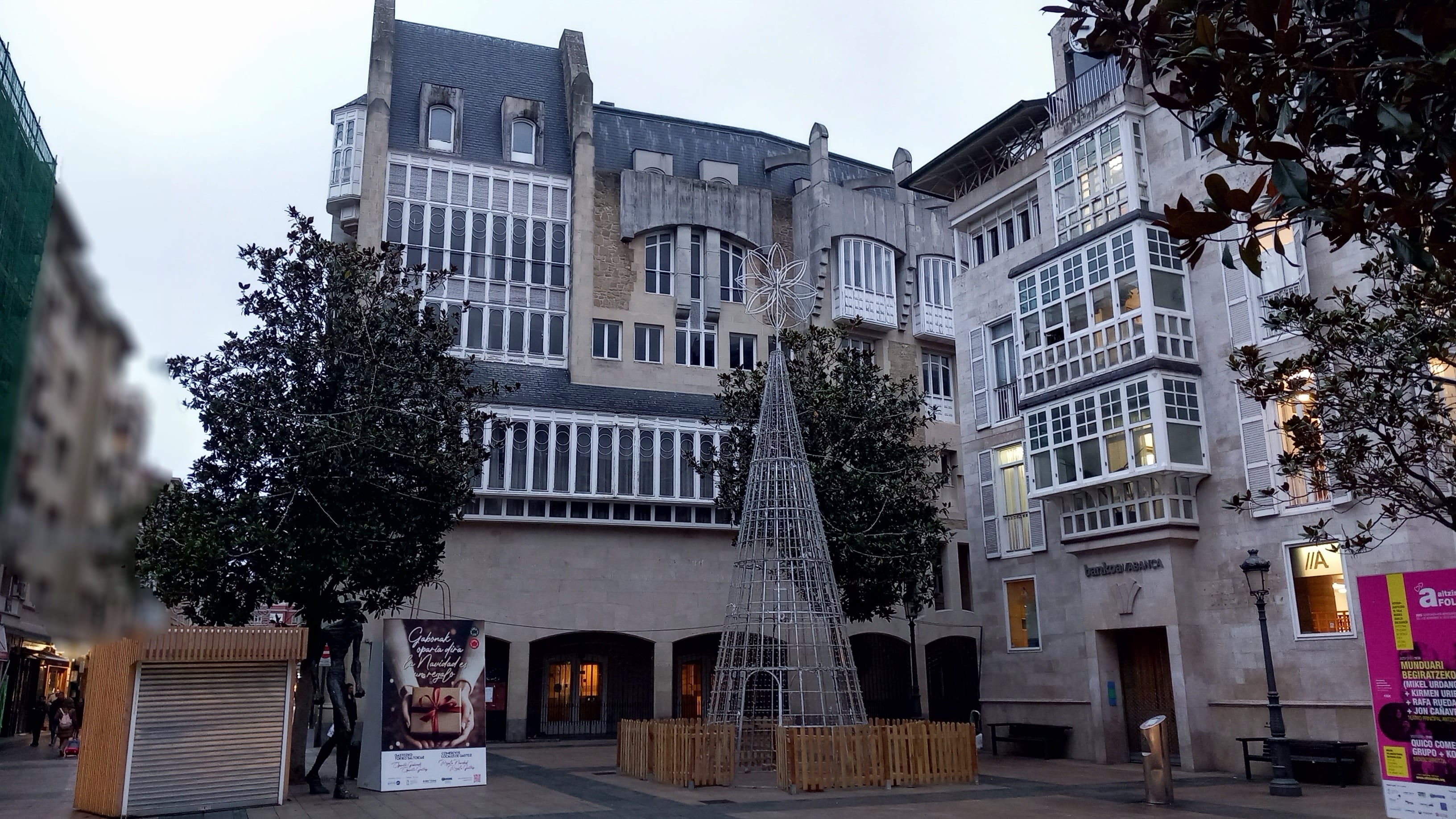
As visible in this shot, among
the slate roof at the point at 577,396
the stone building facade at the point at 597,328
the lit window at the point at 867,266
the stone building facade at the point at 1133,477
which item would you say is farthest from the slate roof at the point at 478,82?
the stone building facade at the point at 1133,477

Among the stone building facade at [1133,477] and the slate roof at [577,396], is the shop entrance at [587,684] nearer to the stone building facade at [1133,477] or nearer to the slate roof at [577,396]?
the slate roof at [577,396]

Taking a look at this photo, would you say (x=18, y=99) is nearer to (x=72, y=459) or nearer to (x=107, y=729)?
(x=72, y=459)

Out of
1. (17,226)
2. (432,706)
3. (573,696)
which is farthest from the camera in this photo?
(573,696)

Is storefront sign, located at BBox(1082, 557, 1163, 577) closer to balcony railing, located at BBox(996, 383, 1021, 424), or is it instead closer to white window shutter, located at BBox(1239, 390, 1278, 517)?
white window shutter, located at BBox(1239, 390, 1278, 517)

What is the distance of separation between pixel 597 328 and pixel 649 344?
2.00m

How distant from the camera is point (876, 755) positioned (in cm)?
1883

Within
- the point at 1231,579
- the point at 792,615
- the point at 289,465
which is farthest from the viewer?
the point at 1231,579

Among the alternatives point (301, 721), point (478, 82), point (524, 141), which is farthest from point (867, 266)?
point (301, 721)

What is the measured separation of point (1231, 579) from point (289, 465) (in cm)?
1908

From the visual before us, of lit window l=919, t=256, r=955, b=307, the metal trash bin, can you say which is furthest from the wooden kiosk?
lit window l=919, t=256, r=955, b=307

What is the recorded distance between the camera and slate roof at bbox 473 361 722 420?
117 feet

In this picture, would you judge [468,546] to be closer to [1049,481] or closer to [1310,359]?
[1049,481]

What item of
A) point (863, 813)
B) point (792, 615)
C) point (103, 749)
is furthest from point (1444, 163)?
point (103, 749)

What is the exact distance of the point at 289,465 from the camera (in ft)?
62.3
